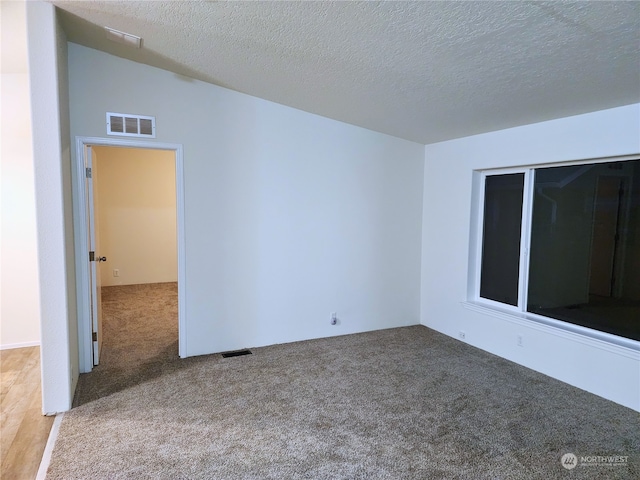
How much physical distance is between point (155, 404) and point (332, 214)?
101 inches

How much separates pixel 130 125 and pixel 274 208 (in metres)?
1.56

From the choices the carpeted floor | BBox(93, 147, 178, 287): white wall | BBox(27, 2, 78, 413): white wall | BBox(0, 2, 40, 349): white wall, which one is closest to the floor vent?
the carpeted floor

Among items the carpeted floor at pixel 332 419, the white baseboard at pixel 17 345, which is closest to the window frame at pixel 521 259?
the carpeted floor at pixel 332 419

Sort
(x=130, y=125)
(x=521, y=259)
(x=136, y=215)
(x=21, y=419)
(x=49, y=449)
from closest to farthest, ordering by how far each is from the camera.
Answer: (x=49, y=449) → (x=21, y=419) → (x=130, y=125) → (x=521, y=259) → (x=136, y=215)

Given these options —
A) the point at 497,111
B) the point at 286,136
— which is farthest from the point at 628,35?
the point at 286,136

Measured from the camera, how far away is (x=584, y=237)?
11.0 ft

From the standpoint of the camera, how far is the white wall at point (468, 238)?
9.49 ft

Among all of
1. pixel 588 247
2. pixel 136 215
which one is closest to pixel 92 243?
pixel 136 215

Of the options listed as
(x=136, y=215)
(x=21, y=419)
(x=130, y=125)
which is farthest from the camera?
(x=136, y=215)

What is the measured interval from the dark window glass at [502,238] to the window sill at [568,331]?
0.22 meters

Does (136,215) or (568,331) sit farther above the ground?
(136,215)

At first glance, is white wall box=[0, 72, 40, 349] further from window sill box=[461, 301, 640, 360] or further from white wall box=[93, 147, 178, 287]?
window sill box=[461, 301, 640, 360]

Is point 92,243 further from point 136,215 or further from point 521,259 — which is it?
point 521,259

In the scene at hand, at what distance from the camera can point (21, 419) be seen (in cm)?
264
